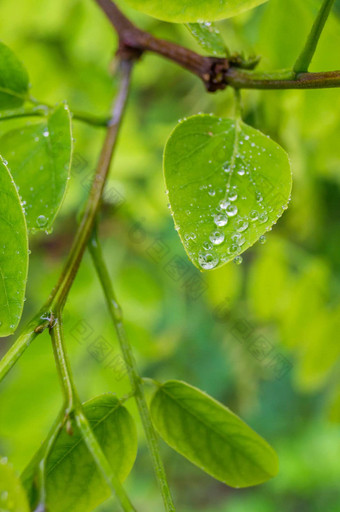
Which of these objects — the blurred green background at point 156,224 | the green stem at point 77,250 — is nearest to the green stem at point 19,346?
the green stem at point 77,250

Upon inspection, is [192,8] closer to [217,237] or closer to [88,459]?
[217,237]

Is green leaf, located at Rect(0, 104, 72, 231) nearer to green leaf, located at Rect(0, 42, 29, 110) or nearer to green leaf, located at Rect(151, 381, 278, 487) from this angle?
green leaf, located at Rect(0, 42, 29, 110)

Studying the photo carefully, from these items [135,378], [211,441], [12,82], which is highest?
[12,82]

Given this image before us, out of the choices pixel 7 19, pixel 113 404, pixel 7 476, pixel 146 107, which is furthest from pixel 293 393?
pixel 7 476

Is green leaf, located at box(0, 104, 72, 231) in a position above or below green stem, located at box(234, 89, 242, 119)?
above

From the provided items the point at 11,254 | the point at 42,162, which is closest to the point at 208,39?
the point at 42,162

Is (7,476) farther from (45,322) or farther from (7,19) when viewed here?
(7,19)

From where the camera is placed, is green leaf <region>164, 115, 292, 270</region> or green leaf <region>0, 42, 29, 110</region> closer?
green leaf <region>164, 115, 292, 270</region>

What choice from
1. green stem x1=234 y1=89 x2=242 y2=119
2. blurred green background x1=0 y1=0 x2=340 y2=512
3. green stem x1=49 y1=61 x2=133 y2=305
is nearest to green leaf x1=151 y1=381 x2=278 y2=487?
green stem x1=49 y1=61 x2=133 y2=305
